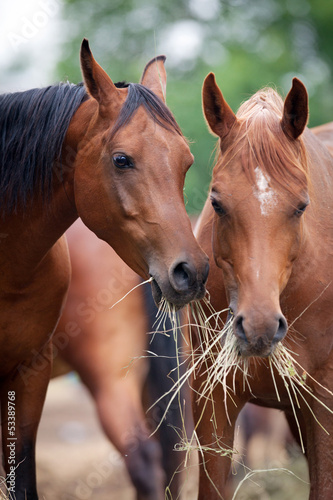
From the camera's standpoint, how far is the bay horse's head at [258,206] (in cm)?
234

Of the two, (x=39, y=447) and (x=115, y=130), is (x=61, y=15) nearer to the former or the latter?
(x=39, y=447)

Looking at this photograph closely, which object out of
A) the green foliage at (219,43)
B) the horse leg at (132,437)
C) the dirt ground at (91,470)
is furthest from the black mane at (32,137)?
the green foliage at (219,43)

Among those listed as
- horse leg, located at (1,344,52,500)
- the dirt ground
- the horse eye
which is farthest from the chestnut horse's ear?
the dirt ground

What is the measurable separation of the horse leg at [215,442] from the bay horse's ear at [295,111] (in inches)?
45.0

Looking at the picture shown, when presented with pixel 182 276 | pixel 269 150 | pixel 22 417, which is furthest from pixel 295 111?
pixel 22 417

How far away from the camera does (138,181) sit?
264 cm

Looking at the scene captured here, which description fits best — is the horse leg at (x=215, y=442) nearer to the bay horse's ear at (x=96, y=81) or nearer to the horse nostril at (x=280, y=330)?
the horse nostril at (x=280, y=330)

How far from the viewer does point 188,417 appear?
453 cm

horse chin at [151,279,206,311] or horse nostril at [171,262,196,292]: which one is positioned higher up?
horse nostril at [171,262,196,292]

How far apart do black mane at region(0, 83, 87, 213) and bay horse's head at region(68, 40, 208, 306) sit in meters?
0.07

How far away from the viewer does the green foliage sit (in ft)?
29.9

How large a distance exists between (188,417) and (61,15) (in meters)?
8.61

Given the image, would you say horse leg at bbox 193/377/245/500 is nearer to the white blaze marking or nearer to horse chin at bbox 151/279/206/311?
horse chin at bbox 151/279/206/311

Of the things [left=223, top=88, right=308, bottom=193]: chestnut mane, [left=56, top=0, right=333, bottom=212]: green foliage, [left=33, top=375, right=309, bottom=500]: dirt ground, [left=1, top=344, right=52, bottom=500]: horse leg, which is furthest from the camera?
[left=56, top=0, right=333, bottom=212]: green foliage
